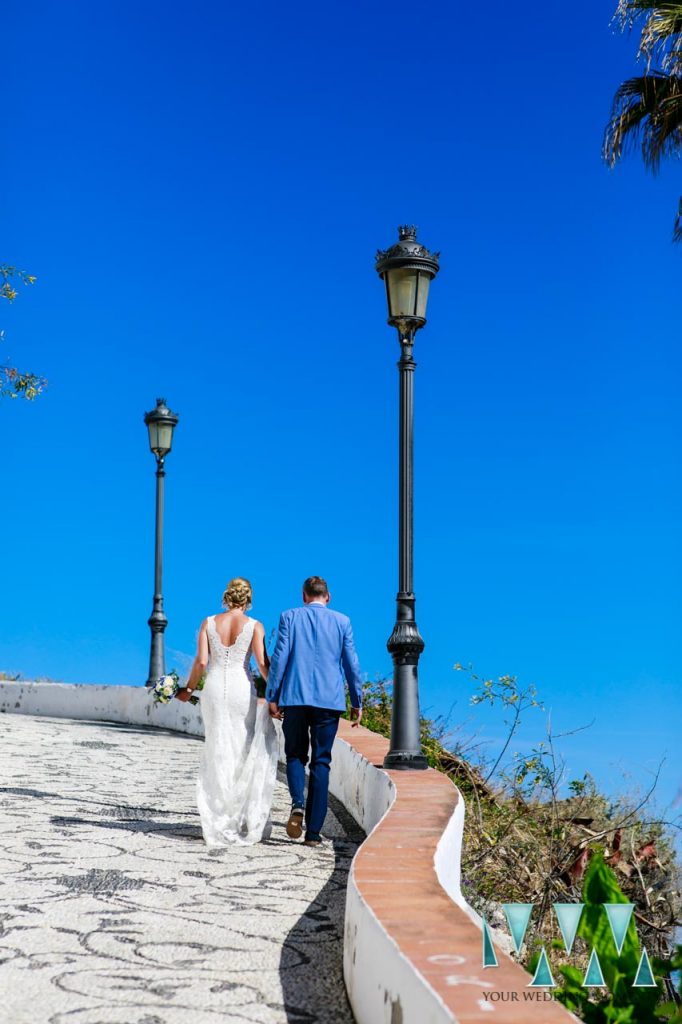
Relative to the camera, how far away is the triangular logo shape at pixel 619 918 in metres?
3.68

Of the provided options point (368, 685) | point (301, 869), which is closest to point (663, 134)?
point (368, 685)

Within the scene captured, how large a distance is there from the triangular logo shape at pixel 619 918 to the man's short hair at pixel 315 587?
5.60 metres

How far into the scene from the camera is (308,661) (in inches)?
355

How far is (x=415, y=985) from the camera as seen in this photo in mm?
3738

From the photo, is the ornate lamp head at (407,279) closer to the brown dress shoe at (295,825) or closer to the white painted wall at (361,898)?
the white painted wall at (361,898)

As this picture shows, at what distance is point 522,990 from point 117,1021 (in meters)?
1.73

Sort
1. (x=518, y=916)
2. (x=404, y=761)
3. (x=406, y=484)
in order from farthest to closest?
(x=406, y=484)
(x=404, y=761)
(x=518, y=916)

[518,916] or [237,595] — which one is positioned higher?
[237,595]

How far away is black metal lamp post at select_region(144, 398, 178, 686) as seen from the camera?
20.2 m

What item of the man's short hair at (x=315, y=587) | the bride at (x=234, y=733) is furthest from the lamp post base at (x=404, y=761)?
the man's short hair at (x=315, y=587)

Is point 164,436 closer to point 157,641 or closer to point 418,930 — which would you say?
point 157,641

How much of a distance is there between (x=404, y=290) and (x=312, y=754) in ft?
13.4

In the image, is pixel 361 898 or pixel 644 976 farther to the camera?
pixel 361 898

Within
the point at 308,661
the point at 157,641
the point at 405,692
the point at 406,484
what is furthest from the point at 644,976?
the point at 157,641
